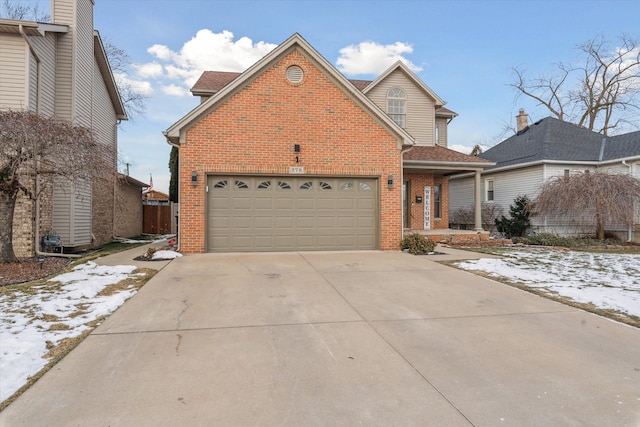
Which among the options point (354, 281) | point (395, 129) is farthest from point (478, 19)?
point (354, 281)

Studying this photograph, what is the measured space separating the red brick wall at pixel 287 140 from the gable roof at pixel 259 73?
0.49 feet

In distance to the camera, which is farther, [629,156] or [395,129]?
[629,156]

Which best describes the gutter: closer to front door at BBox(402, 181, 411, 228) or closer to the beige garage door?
front door at BBox(402, 181, 411, 228)

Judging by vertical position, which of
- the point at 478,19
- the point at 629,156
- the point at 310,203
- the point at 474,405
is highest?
the point at 478,19

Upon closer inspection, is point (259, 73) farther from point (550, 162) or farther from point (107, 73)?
point (550, 162)

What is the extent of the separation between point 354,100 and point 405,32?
220 inches

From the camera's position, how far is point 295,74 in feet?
36.5

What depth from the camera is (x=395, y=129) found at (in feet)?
37.5

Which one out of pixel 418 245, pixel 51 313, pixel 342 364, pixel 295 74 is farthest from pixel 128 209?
pixel 342 364

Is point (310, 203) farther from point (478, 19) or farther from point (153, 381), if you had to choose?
point (478, 19)

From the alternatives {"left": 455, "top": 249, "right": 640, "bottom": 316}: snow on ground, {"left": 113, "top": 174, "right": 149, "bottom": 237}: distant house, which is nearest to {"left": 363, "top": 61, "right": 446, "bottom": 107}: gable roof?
{"left": 455, "top": 249, "right": 640, "bottom": 316}: snow on ground

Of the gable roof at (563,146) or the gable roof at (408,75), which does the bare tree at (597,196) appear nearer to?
the gable roof at (563,146)

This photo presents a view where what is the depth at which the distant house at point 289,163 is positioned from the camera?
1049 cm

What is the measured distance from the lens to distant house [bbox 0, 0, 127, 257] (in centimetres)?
973
